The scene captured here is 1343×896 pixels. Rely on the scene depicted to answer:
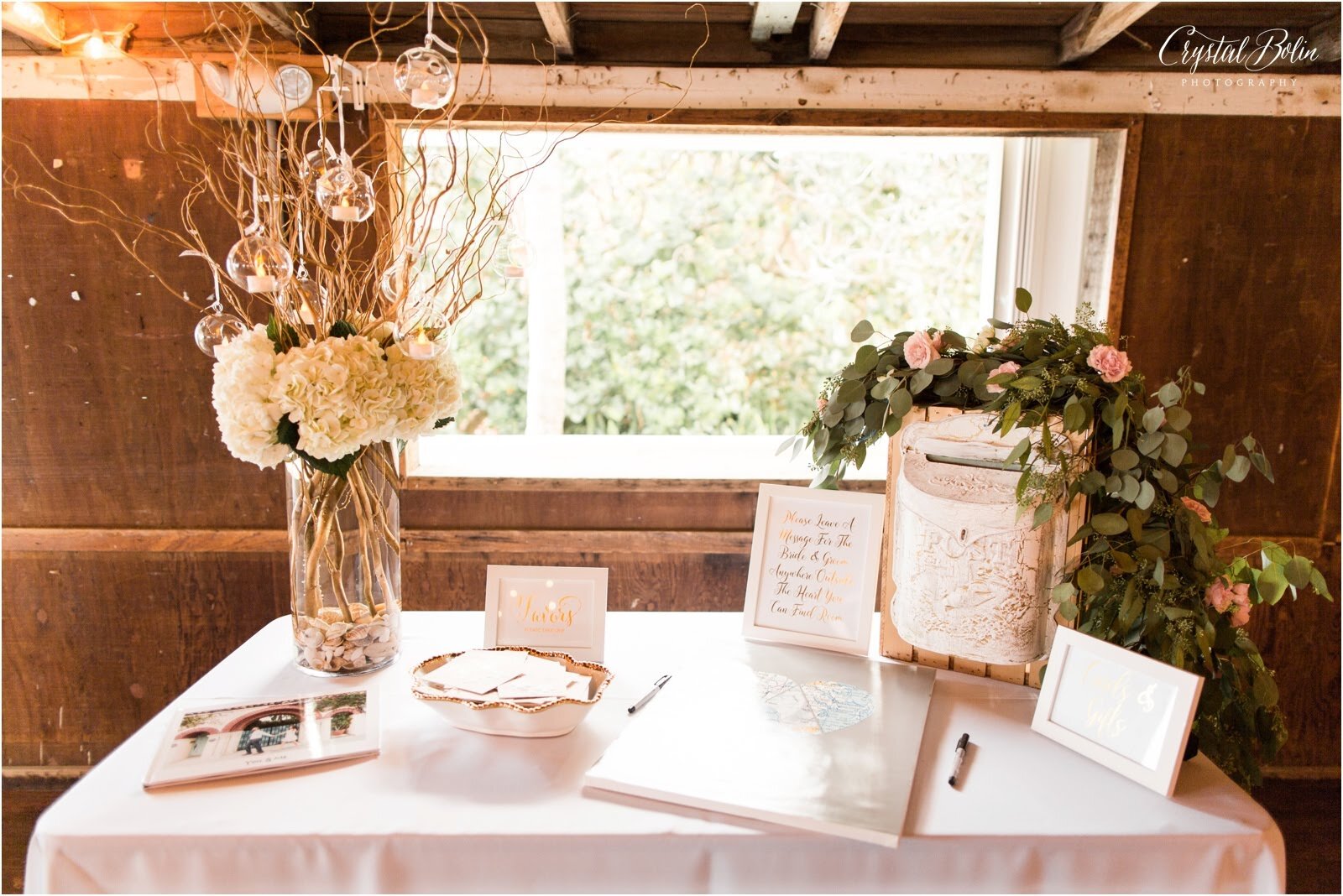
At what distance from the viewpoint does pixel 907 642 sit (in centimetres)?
131

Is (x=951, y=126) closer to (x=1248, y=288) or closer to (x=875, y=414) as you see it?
(x=1248, y=288)

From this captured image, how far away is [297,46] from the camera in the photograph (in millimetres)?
1996

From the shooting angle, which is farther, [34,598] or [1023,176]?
[1023,176]

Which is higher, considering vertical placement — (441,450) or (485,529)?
(441,450)

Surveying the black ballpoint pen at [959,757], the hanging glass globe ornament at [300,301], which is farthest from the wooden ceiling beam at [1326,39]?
the hanging glass globe ornament at [300,301]

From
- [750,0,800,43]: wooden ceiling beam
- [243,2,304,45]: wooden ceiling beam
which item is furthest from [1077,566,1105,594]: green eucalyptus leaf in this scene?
[243,2,304,45]: wooden ceiling beam

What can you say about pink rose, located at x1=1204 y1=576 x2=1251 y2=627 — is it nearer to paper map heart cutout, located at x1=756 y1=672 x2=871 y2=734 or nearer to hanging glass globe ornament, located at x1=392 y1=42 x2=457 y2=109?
paper map heart cutout, located at x1=756 y1=672 x2=871 y2=734

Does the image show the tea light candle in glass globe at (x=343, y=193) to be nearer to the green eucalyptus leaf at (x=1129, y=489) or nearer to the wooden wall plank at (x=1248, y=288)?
the green eucalyptus leaf at (x=1129, y=489)

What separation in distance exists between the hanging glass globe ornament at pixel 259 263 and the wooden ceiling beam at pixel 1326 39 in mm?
2375

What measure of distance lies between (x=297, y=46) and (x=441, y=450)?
114 centimetres

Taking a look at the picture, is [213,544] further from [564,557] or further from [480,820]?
[480,820]

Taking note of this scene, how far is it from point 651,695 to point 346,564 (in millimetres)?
507

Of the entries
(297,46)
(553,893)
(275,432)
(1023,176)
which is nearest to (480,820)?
(553,893)

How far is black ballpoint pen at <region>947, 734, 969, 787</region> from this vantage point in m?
0.99
